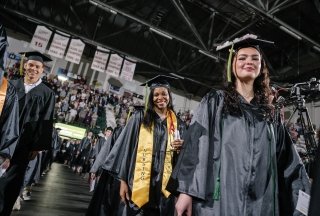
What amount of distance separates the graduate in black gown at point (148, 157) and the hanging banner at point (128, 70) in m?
8.10

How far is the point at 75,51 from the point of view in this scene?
10.3 metres

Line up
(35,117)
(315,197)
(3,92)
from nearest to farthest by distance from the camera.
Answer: (315,197)
(3,92)
(35,117)

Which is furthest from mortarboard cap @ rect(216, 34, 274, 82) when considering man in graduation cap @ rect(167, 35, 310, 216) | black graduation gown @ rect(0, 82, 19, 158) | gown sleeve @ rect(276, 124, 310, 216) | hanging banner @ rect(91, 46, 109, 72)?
hanging banner @ rect(91, 46, 109, 72)

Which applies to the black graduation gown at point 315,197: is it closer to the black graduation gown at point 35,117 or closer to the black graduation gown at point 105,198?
the black graduation gown at point 105,198

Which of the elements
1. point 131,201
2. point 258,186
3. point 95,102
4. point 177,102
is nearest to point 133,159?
point 131,201

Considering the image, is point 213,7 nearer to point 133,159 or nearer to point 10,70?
point 133,159

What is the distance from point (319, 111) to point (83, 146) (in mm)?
10287

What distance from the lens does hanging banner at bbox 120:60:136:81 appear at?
11.1m

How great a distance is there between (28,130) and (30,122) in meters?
0.10

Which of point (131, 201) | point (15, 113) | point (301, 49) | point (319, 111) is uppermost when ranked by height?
point (301, 49)

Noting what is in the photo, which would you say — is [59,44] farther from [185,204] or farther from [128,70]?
[185,204]

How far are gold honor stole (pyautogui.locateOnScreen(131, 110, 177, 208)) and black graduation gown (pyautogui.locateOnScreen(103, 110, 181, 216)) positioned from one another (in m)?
0.04

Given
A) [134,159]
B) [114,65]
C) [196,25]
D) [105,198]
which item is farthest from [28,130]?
[196,25]

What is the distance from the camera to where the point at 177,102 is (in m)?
18.7
